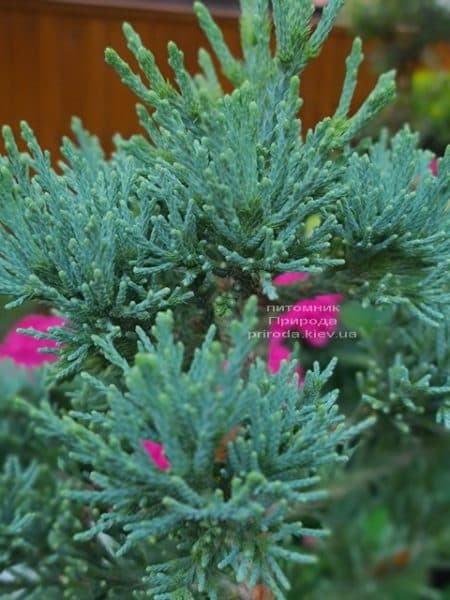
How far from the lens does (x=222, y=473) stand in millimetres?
575

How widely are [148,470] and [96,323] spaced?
0.17 meters

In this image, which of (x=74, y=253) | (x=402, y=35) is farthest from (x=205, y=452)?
(x=402, y=35)

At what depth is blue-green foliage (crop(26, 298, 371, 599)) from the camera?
493mm

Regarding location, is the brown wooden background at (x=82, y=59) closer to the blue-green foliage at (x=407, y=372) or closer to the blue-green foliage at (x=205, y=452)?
the blue-green foliage at (x=407, y=372)

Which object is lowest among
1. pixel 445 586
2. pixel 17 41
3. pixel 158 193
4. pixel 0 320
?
pixel 445 586

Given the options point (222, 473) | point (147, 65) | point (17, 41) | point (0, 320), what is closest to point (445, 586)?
point (0, 320)

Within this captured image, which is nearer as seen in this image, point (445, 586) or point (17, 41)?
point (445, 586)

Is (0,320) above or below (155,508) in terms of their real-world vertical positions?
above

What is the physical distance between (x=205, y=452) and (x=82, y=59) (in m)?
2.50

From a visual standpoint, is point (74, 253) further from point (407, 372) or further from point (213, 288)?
point (407, 372)

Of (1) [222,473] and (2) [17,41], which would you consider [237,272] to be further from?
(2) [17,41]

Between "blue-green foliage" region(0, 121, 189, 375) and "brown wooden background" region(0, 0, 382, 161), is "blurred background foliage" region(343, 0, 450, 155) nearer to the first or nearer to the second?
"brown wooden background" region(0, 0, 382, 161)

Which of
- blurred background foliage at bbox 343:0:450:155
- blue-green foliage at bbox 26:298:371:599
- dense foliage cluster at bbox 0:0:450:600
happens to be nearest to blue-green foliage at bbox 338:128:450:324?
dense foliage cluster at bbox 0:0:450:600

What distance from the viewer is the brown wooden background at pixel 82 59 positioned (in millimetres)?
2674
